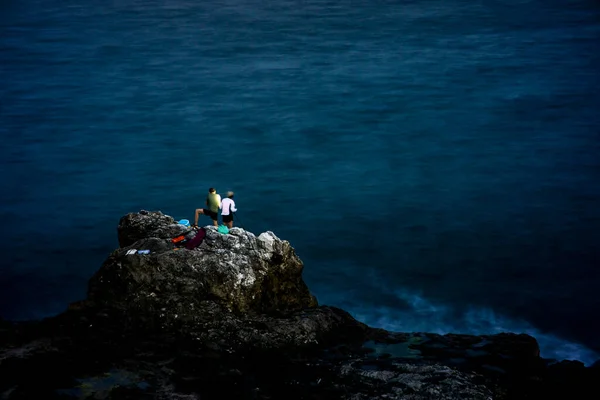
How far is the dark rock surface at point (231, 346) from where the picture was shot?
23266mm

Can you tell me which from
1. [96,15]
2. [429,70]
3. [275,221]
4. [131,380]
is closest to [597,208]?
[275,221]

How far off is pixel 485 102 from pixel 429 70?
355 inches

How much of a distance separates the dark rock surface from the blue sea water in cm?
894

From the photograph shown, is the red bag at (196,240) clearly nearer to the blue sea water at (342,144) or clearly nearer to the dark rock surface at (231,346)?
the dark rock surface at (231,346)

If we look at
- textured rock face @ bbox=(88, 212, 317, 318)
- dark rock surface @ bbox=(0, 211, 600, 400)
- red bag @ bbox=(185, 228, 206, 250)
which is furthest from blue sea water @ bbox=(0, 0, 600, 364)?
red bag @ bbox=(185, 228, 206, 250)

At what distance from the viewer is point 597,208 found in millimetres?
47969

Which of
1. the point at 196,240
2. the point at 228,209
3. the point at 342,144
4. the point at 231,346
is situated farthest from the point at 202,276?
the point at 342,144

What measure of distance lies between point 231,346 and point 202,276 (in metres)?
3.10

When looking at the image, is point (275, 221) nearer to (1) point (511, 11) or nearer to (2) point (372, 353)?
(2) point (372, 353)

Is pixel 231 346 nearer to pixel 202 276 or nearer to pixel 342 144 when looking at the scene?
pixel 202 276

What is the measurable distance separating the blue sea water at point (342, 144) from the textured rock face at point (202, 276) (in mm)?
10959

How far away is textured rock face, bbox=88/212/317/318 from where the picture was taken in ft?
86.3

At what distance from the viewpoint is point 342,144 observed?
58.4 m

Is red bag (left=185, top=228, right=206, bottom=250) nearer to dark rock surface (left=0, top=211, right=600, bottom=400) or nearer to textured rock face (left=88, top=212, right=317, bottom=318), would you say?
textured rock face (left=88, top=212, right=317, bottom=318)
